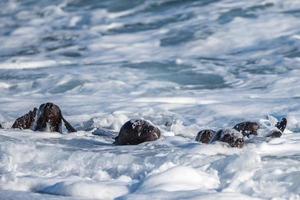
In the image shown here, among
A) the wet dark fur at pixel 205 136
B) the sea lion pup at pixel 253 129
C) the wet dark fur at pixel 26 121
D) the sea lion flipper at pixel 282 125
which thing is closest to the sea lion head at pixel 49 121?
the wet dark fur at pixel 26 121

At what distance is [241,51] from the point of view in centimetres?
945

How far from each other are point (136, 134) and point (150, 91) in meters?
2.72

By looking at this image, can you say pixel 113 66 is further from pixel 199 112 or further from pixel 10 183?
pixel 10 183

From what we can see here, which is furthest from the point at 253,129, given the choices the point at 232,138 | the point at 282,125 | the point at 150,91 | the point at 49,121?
the point at 150,91

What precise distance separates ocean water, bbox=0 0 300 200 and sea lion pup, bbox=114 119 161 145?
89mm

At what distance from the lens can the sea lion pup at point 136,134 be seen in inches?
204

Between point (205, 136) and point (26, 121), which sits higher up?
point (26, 121)

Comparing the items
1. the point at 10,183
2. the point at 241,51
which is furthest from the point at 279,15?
the point at 10,183

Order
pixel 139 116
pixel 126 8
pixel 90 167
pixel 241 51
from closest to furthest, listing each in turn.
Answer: pixel 90 167
pixel 139 116
pixel 241 51
pixel 126 8

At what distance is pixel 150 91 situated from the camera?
7.91 m

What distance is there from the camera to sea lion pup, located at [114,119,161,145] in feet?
17.0

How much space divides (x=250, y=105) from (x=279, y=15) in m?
4.68

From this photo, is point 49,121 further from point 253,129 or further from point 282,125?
point 282,125

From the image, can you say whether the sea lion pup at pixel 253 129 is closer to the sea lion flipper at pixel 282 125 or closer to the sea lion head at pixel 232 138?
the sea lion flipper at pixel 282 125
